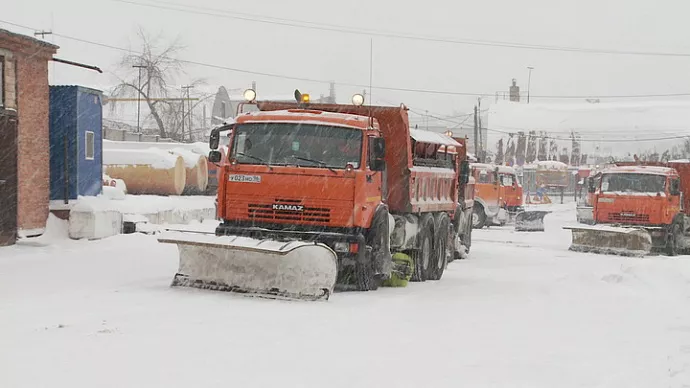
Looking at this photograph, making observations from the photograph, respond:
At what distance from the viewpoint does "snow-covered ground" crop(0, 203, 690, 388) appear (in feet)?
23.0

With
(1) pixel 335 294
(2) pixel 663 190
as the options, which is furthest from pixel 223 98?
(1) pixel 335 294

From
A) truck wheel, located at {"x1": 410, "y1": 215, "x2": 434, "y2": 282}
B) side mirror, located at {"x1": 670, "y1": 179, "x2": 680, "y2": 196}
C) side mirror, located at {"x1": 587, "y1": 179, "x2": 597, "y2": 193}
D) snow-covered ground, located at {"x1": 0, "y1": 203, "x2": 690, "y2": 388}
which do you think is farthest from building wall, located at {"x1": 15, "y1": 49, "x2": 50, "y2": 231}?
side mirror, located at {"x1": 670, "y1": 179, "x2": 680, "y2": 196}

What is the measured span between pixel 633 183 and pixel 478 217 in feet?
34.2

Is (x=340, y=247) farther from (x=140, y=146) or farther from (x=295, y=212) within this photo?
(x=140, y=146)

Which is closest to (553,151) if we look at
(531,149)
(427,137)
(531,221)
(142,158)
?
(531,149)

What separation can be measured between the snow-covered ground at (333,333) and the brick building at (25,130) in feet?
7.96

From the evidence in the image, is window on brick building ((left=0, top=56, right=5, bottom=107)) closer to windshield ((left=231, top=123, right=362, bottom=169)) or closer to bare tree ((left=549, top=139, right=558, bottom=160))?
windshield ((left=231, top=123, right=362, bottom=169))

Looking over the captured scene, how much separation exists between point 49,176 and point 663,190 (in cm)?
1794

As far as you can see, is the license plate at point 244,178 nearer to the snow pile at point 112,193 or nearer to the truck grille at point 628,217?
the snow pile at point 112,193

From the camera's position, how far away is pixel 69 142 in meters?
20.3

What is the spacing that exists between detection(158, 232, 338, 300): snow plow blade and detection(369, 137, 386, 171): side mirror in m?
1.77

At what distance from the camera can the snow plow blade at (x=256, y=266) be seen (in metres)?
11.4

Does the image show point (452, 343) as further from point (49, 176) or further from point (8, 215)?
point (49, 176)

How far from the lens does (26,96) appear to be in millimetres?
A: 18172
